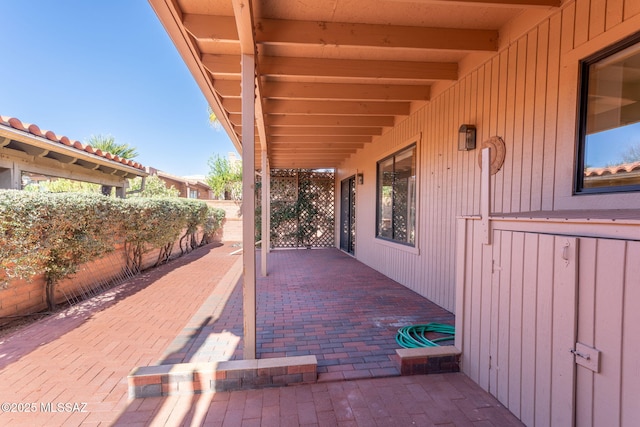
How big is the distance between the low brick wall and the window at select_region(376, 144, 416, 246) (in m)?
4.72

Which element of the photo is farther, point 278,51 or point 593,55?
point 278,51

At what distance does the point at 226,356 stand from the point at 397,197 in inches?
148

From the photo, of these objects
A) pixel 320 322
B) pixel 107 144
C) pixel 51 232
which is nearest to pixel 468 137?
pixel 320 322

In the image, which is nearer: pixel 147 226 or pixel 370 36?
pixel 370 36

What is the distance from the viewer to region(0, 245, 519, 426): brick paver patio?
185 centimetres

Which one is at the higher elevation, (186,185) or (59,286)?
(186,185)

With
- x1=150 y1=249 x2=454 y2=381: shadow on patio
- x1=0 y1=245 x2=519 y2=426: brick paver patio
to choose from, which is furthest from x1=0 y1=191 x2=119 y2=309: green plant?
x1=150 y1=249 x2=454 y2=381: shadow on patio

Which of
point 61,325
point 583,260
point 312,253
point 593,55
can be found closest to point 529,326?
point 583,260

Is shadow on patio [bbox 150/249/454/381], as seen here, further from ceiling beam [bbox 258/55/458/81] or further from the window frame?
ceiling beam [bbox 258/55/458/81]

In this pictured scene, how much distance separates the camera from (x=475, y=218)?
2215 mm

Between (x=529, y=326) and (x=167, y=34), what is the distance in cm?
333

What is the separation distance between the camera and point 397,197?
5.25 m

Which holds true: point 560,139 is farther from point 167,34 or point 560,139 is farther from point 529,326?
point 167,34

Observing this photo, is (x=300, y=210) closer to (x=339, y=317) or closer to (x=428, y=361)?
(x=339, y=317)
